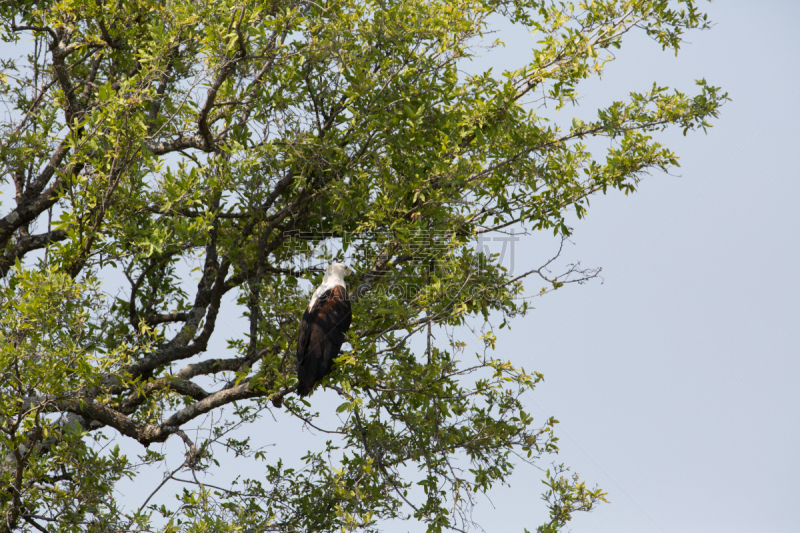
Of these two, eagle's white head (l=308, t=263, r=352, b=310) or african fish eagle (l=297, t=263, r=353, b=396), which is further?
eagle's white head (l=308, t=263, r=352, b=310)

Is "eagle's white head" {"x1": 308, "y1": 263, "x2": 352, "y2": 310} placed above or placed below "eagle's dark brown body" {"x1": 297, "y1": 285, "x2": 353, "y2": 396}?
above

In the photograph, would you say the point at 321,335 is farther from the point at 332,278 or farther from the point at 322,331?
the point at 332,278

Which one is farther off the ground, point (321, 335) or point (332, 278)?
point (332, 278)

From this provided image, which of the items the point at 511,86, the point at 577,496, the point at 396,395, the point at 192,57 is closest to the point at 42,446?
the point at 396,395

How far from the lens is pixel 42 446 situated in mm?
5234

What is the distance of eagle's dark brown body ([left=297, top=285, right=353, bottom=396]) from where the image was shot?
4887 millimetres

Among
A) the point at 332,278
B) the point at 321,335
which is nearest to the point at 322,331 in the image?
the point at 321,335

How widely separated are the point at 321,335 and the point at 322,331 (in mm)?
42

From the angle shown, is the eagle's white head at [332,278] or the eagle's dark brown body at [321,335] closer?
the eagle's dark brown body at [321,335]

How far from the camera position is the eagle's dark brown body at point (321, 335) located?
16.0 feet

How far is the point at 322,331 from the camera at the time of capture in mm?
5055

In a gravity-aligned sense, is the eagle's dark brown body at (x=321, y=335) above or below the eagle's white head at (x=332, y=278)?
below

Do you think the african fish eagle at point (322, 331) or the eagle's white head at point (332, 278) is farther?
the eagle's white head at point (332, 278)

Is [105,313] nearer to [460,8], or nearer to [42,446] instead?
[42,446]
